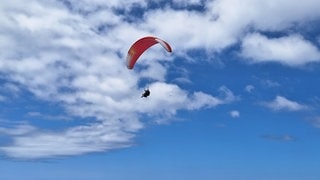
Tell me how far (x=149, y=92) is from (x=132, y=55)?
550cm

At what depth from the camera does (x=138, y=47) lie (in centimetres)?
6725

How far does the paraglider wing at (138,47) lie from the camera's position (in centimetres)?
6512

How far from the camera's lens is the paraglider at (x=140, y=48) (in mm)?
64775

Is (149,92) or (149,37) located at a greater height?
(149,37)

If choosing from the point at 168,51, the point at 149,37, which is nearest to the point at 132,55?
the point at 149,37

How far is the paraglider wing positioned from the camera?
65.1 meters

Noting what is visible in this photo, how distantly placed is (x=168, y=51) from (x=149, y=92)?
8600 mm

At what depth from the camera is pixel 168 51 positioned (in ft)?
198

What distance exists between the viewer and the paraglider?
6478cm

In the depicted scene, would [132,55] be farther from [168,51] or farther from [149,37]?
[168,51]

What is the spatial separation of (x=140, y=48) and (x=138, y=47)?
291 millimetres

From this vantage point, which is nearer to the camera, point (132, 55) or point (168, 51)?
point (168, 51)

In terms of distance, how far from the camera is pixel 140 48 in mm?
67250

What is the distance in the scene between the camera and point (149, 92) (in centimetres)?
6706
